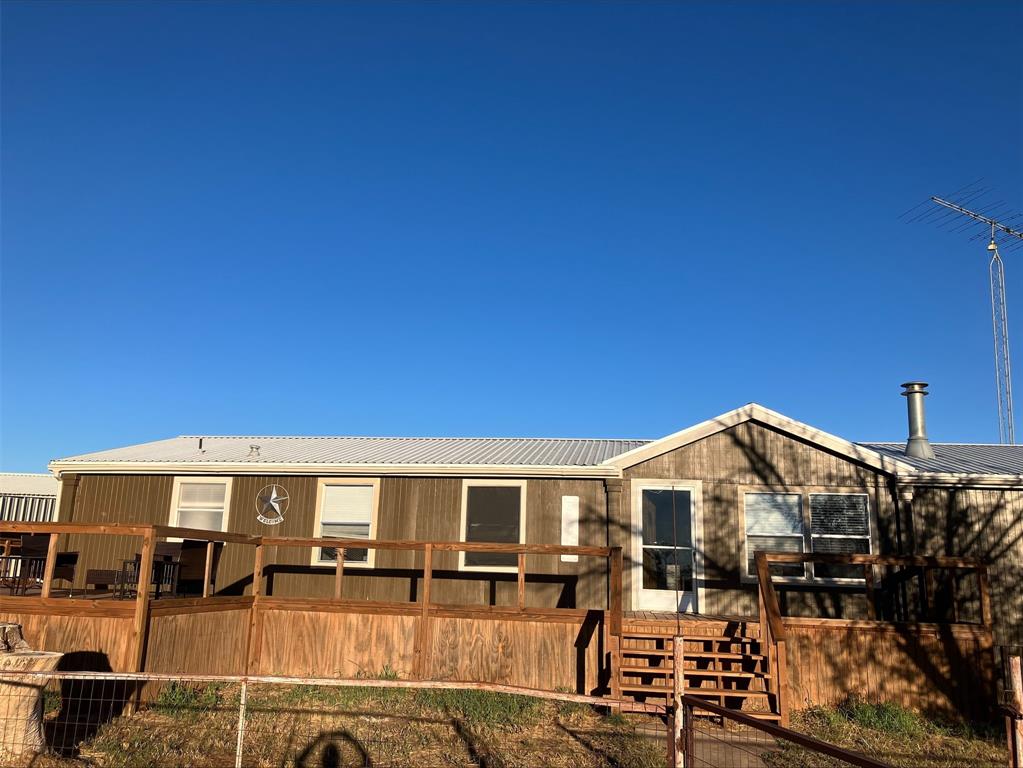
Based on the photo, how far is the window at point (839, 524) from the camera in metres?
13.1

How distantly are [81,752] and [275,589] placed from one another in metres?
6.31

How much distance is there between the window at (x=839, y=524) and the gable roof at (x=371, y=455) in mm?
3436

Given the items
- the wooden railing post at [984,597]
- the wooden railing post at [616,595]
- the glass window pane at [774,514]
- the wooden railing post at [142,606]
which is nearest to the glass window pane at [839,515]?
the glass window pane at [774,514]

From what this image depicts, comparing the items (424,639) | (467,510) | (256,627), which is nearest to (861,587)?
(467,510)

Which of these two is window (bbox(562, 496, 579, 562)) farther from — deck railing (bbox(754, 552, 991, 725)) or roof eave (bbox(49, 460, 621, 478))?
deck railing (bbox(754, 552, 991, 725))

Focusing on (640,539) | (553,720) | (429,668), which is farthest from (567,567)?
(553,720)

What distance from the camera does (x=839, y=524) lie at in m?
13.2

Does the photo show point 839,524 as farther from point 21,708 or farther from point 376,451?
point 21,708

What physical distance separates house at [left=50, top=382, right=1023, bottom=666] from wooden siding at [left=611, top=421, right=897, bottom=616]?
0.02 meters

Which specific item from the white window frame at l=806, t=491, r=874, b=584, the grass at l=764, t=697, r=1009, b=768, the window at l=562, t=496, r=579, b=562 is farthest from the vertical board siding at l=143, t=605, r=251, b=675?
the white window frame at l=806, t=491, r=874, b=584

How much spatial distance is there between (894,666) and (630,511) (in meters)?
4.38

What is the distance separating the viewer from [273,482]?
14742 mm

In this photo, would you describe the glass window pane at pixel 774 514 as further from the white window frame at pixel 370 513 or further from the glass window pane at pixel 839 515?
the white window frame at pixel 370 513

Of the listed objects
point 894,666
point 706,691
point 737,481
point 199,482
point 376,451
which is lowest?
point 706,691
